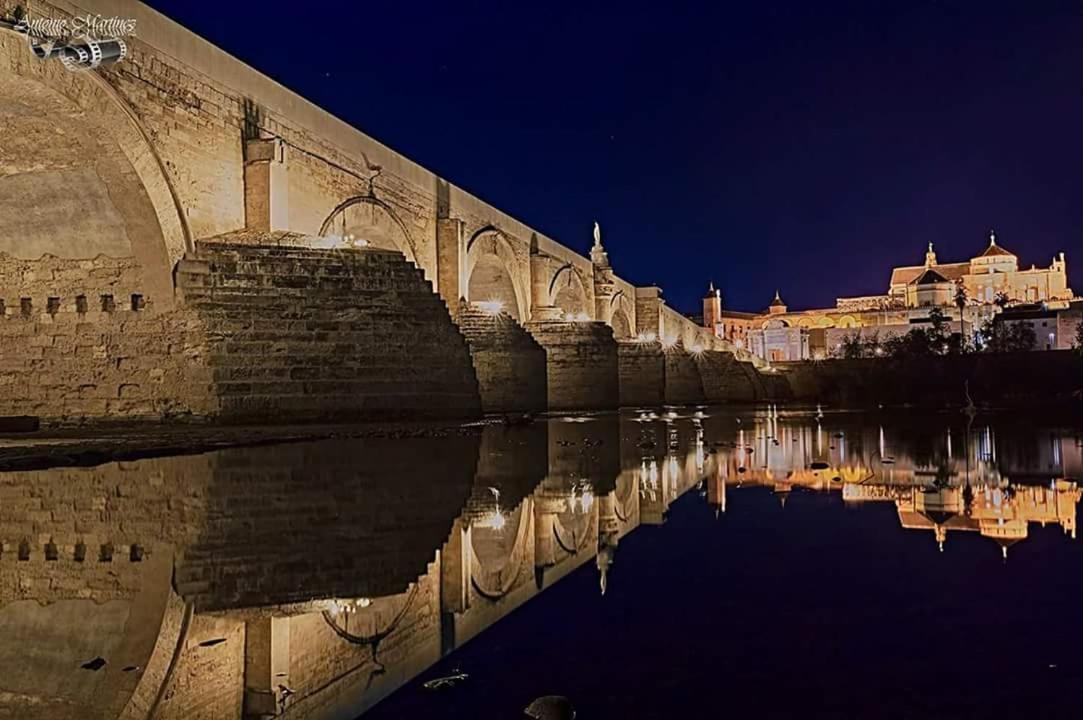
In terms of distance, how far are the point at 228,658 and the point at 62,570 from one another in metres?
1.38

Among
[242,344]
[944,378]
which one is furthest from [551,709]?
[944,378]

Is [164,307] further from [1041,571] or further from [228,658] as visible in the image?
[1041,571]

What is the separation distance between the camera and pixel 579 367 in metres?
21.3

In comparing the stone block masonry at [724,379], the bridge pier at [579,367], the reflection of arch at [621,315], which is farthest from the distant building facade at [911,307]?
the bridge pier at [579,367]

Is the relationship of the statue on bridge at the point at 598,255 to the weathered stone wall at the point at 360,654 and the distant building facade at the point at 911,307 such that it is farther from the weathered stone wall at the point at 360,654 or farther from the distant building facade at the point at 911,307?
the distant building facade at the point at 911,307

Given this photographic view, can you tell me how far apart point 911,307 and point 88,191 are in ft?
286

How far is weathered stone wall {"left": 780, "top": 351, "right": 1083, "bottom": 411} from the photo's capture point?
123 ft

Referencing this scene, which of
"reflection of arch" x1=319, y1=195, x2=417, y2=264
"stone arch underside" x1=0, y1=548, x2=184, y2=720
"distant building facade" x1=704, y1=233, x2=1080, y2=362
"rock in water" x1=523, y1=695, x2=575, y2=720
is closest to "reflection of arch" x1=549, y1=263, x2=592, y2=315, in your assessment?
"reflection of arch" x1=319, y1=195, x2=417, y2=264

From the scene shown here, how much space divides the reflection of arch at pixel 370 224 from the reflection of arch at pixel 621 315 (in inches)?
839

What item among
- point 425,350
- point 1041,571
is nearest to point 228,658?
point 1041,571

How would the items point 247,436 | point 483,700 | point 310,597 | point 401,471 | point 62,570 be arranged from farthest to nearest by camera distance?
point 247,436 < point 401,471 < point 62,570 < point 310,597 < point 483,700

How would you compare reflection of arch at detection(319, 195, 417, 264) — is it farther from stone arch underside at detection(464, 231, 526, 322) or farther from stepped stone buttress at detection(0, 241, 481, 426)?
stepped stone buttress at detection(0, 241, 481, 426)

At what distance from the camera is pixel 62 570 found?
319cm

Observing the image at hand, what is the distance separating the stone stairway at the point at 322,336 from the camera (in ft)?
33.1
